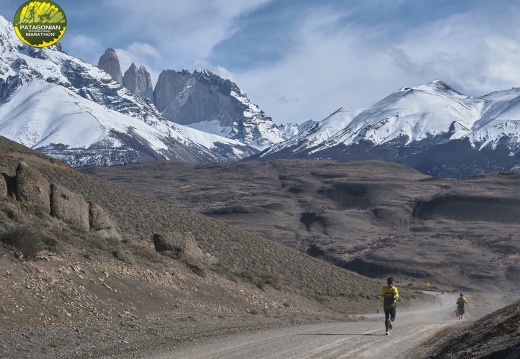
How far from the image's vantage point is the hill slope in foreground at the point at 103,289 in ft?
60.2

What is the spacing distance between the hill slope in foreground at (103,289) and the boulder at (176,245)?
0.25ft

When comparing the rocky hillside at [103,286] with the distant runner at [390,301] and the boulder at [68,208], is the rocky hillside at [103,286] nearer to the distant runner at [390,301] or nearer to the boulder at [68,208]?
the boulder at [68,208]

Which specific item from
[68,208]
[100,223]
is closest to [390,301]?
[68,208]

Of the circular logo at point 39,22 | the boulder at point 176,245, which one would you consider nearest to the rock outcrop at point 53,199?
the boulder at point 176,245

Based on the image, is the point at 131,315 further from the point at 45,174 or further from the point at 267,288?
the point at 45,174

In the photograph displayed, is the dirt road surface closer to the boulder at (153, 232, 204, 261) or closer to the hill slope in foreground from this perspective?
the hill slope in foreground

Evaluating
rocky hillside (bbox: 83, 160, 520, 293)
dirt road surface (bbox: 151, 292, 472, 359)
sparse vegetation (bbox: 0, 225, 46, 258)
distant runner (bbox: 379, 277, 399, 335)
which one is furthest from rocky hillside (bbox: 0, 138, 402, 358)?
rocky hillside (bbox: 83, 160, 520, 293)

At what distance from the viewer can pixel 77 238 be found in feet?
87.3

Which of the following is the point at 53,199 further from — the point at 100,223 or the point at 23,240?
the point at 23,240

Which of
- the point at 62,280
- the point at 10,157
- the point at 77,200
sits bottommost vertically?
the point at 62,280

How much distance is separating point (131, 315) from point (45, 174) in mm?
29383

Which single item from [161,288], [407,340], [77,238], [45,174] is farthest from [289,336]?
[45,174]

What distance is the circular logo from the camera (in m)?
32.9

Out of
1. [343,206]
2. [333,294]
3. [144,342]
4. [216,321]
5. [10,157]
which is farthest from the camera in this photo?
[343,206]
